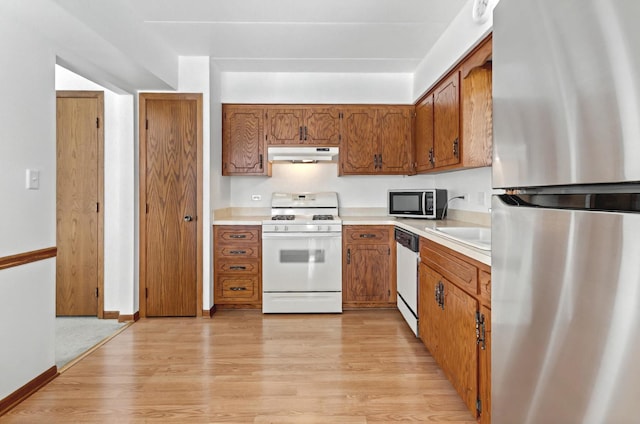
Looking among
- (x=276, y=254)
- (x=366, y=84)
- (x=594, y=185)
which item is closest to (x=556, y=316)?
(x=594, y=185)

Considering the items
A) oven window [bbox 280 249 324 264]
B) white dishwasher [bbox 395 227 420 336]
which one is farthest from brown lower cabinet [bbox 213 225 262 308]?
white dishwasher [bbox 395 227 420 336]

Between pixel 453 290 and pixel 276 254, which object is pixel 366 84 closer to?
pixel 276 254

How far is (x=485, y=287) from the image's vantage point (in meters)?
1.66

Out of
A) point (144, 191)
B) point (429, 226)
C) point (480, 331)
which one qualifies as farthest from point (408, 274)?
point (144, 191)

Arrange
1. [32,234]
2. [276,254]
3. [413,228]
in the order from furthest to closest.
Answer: [276,254] < [413,228] < [32,234]

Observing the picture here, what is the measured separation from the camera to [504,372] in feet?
2.75

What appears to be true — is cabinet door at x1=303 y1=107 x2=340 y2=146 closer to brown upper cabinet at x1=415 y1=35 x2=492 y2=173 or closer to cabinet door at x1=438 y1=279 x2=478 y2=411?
brown upper cabinet at x1=415 y1=35 x2=492 y2=173

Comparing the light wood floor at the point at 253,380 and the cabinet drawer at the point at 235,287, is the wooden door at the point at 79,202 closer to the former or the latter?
the light wood floor at the point at 253,380

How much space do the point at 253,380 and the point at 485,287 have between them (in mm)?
1482

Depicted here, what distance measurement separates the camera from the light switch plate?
6.98ft

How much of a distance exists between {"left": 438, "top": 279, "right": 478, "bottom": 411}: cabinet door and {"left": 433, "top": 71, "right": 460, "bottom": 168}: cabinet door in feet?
3.51

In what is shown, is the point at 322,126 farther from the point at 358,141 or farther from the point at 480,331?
the point at 480,331

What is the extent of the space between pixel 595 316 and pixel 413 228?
8.02ft

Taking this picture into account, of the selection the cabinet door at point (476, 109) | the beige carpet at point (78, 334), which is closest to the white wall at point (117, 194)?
the beige carpet at point (78, 334)
